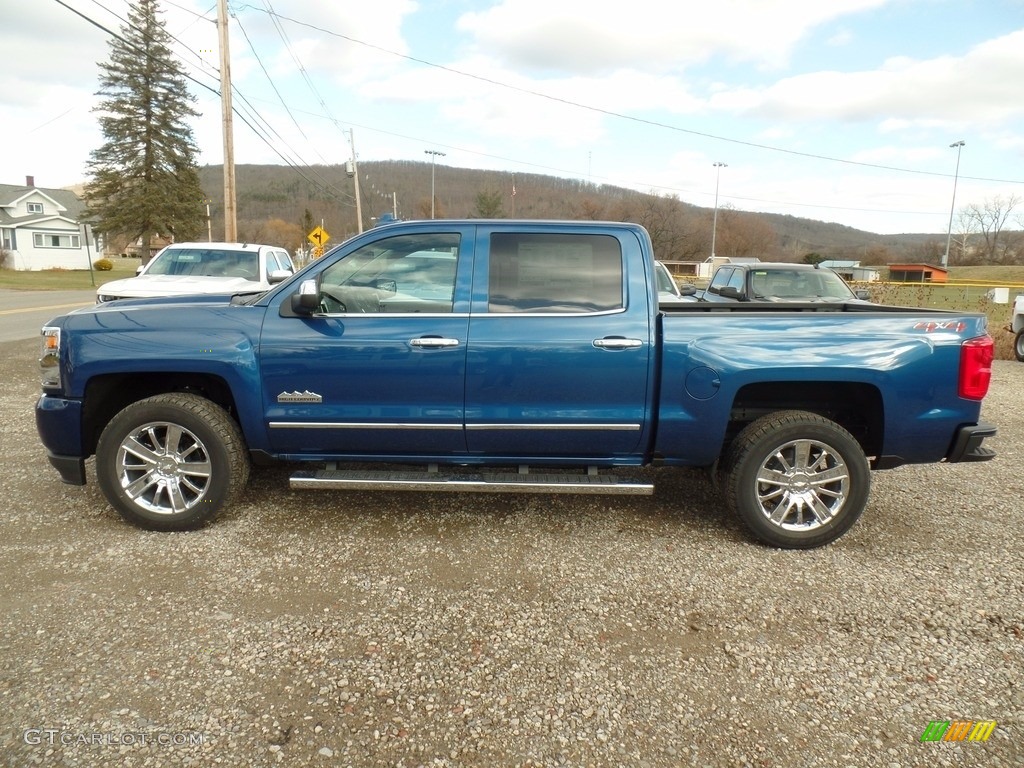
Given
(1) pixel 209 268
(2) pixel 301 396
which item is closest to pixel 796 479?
(2) pixel 301 396

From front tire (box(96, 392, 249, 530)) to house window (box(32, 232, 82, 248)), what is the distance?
65.4 meters

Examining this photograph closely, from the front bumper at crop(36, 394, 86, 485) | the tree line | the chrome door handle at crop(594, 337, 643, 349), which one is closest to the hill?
the tree line

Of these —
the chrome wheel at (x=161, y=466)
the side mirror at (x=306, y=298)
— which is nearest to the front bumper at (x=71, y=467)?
the chrome wheel at (x=161, y=466)

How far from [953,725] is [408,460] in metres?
2.87

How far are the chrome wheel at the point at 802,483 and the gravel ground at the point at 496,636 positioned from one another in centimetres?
24

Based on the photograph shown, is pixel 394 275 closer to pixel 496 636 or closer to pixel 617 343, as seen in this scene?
pixel 617 343

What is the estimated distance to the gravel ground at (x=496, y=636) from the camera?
234cm

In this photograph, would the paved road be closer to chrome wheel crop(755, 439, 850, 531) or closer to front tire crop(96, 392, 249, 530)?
front tire crop(96, 392, 249, 530)

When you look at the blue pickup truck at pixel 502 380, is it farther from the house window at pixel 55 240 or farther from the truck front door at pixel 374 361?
the house window at pixel 55 240

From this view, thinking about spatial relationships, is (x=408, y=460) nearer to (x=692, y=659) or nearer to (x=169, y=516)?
(x=169, y=516)

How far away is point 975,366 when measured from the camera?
371 cm

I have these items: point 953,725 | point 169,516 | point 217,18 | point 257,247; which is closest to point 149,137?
point 217,18

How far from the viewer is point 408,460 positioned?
4051 mm

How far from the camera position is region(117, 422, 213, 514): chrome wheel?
3.91 m
